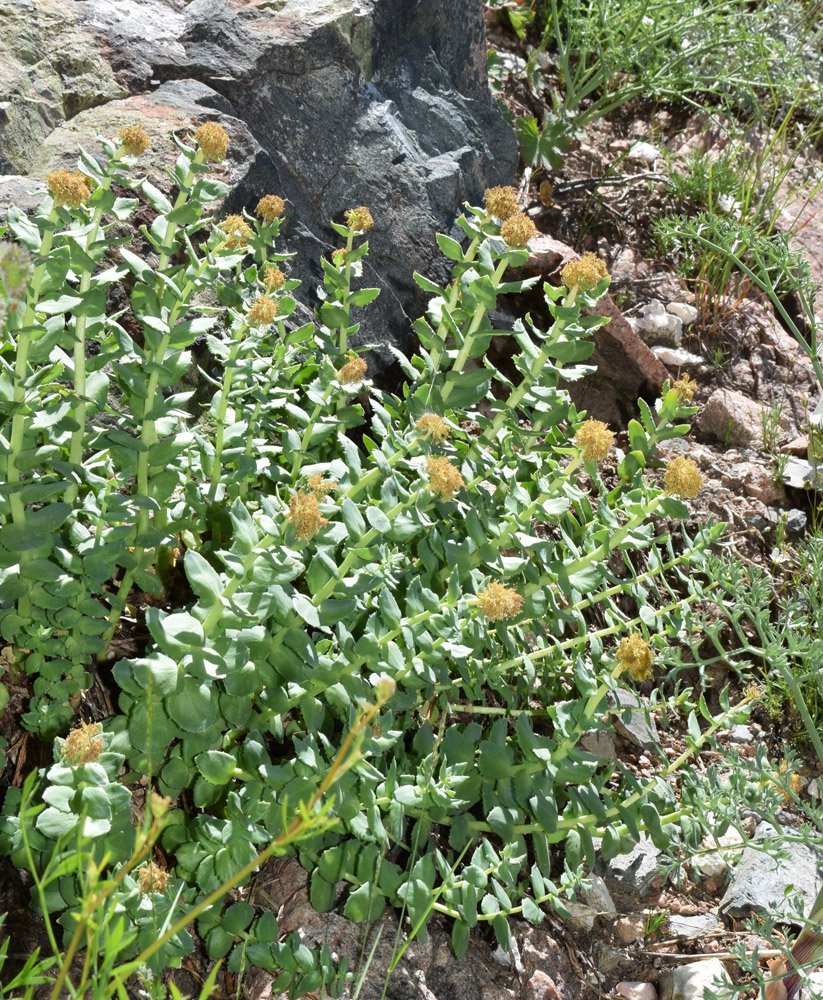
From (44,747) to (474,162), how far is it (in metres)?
2.64

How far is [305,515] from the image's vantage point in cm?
191

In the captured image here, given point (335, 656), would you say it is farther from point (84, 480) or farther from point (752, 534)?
point (752, 534)

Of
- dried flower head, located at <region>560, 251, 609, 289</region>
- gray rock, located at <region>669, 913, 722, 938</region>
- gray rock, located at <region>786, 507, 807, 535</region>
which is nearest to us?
dried flower head, located at <region>560, 251, 609, 289</region>

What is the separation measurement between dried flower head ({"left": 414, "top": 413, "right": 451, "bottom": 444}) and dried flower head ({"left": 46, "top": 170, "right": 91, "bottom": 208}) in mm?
864

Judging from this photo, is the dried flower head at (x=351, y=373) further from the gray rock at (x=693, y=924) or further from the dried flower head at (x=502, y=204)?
the gray rock at (x=693, y=924)

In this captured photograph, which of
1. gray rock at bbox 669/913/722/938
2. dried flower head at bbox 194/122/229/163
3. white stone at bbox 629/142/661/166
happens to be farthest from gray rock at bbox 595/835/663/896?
white stone at bbox 629/142/661/166

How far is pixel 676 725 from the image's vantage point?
10.9 ft

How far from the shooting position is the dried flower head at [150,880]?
1.88 m

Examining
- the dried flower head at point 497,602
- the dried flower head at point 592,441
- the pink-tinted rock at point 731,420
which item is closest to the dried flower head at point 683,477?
the dried flower head at point 592,441

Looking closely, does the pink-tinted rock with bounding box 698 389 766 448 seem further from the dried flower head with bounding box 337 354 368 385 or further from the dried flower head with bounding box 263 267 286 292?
the dried flower head with bounding box 263 267 286 292

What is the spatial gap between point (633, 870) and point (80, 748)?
1.61 metres

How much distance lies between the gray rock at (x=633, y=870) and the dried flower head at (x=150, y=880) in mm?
1320

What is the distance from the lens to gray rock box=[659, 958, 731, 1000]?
2545 mm

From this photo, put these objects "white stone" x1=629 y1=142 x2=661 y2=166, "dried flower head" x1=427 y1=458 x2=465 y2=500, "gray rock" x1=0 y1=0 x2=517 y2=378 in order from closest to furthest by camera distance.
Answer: "dried flower head" x1=427 y1=458 x2=465 y2=500
"gray rock" x1=0 y1=0 x2=517 y2=378
"white stone" x1=629 y1=142 x2=661 y2=166
